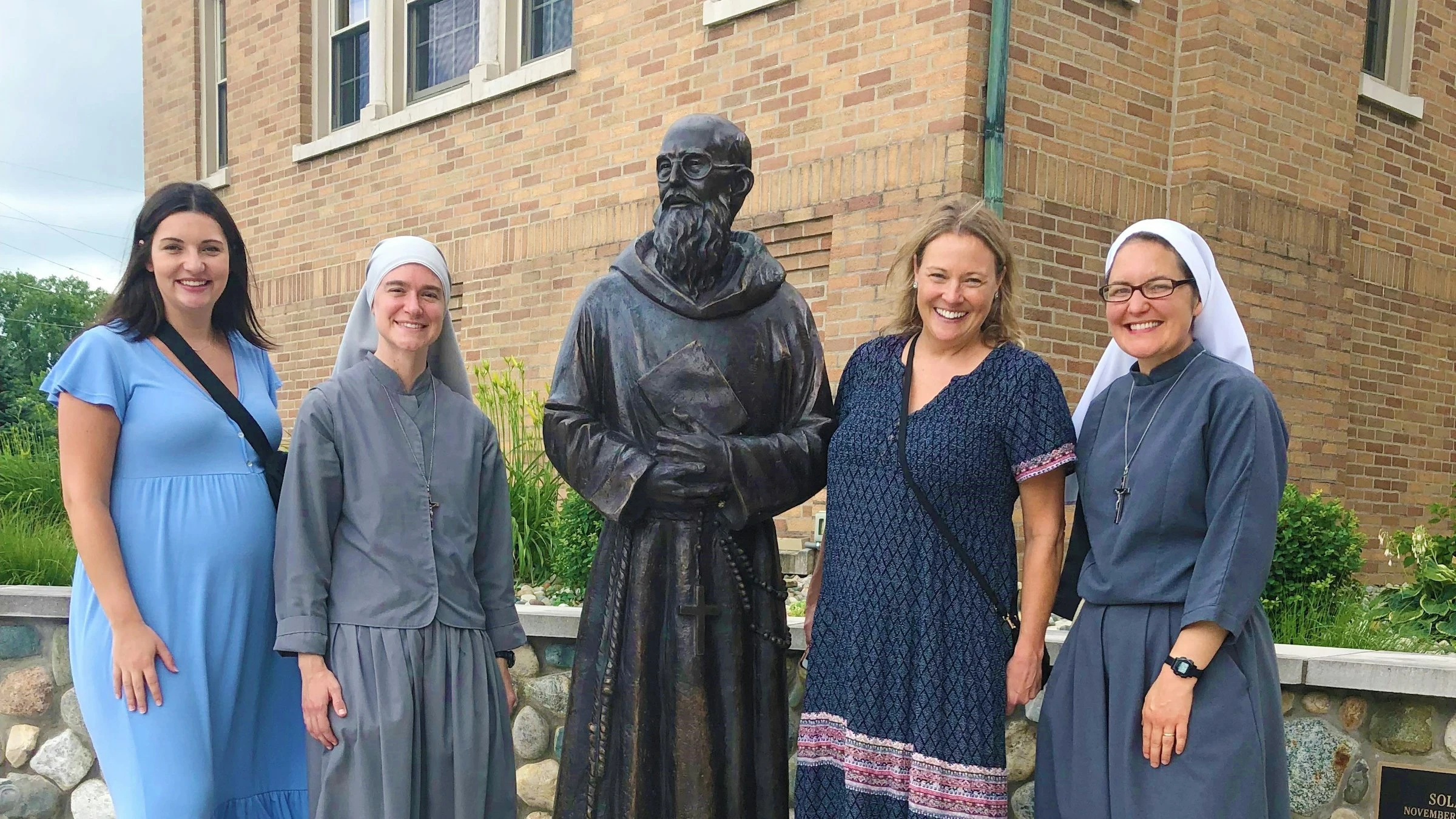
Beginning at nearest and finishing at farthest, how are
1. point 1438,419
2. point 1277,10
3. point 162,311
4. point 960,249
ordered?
point 960,249 < point 162,311 < point 1277,10 < point 1438,419

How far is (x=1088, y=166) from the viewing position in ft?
22.0

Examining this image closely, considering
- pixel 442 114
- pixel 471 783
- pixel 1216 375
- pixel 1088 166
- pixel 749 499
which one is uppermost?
pixel 442 114

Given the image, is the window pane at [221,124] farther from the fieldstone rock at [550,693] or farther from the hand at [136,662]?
the hand at [136,662]

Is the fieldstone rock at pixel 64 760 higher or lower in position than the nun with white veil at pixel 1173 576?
lower

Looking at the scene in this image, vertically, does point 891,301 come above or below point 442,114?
below

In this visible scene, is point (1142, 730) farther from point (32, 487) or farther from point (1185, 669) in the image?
point (32, 487)

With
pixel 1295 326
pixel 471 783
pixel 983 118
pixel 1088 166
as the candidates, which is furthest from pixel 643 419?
pixel 1295 326

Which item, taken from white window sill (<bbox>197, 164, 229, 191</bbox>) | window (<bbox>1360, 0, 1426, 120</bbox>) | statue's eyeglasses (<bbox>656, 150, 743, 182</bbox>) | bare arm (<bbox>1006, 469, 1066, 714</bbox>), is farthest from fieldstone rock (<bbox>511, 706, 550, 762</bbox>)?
white window sill (<bbox>197, 164, 229, 191</bbox>)

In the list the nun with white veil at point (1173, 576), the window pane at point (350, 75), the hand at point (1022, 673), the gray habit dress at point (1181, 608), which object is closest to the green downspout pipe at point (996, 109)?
the nun with white veil at point (1173, 576)

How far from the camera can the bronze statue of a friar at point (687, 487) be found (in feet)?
9.68

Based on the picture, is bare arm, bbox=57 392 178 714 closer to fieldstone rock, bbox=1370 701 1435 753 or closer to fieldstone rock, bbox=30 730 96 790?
fieldstone rock, bbox=30 730 96 790

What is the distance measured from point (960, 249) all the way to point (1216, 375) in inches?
24.2

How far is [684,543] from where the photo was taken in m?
2.99

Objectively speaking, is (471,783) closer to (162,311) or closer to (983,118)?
(162,311)
